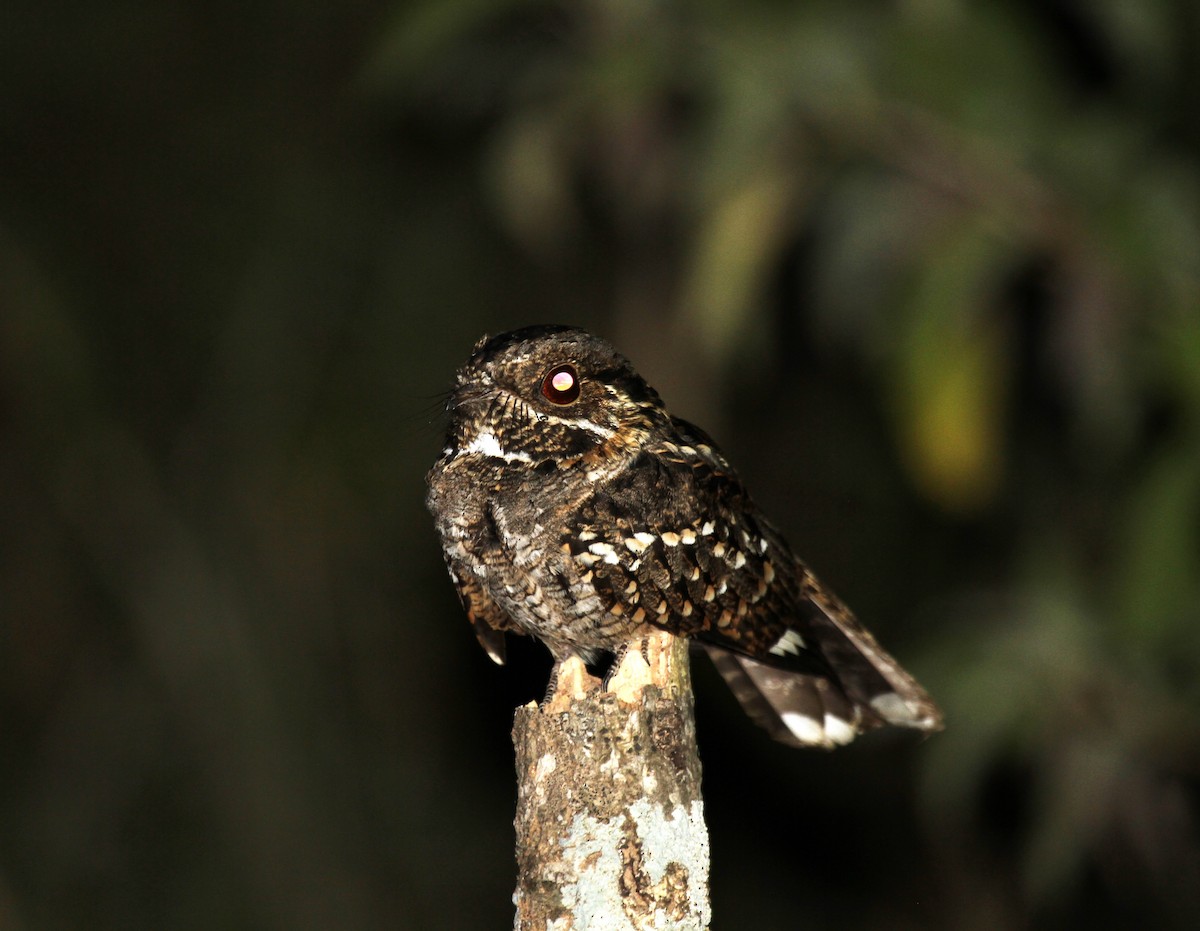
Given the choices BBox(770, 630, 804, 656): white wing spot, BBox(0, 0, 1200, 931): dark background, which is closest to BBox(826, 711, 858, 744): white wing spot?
BBox(770, 630, 804, 656): white wing spot

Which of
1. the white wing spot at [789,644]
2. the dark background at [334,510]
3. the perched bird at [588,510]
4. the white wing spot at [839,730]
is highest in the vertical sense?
the dark background at [334,510]

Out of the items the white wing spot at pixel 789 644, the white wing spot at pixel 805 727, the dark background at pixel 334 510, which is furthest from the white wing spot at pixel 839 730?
the dark background at pixel 334 510

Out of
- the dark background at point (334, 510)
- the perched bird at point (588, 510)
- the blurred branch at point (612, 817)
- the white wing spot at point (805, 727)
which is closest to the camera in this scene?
the blurred branch at point (612, 817)

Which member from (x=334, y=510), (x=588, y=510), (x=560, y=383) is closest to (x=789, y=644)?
(x=588, y=510)

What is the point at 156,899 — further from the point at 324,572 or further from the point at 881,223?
the point at 881,223

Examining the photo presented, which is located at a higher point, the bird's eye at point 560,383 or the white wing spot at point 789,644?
the bird's eye at point 560,383

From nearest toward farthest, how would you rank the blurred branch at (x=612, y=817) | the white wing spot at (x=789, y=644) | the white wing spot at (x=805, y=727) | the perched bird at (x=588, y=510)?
the blurred branch at (x=612, y=817), the perched bird at (x=588, y=510), the white wing spot at (x=789, y=644), the white wing spot at (x=805, y=727)

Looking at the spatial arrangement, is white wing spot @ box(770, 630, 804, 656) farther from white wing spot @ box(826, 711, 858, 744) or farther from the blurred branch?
the blurred branch

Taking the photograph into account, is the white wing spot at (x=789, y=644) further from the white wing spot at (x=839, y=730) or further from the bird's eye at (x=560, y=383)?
the bird's eye at (x=560, y=383)
